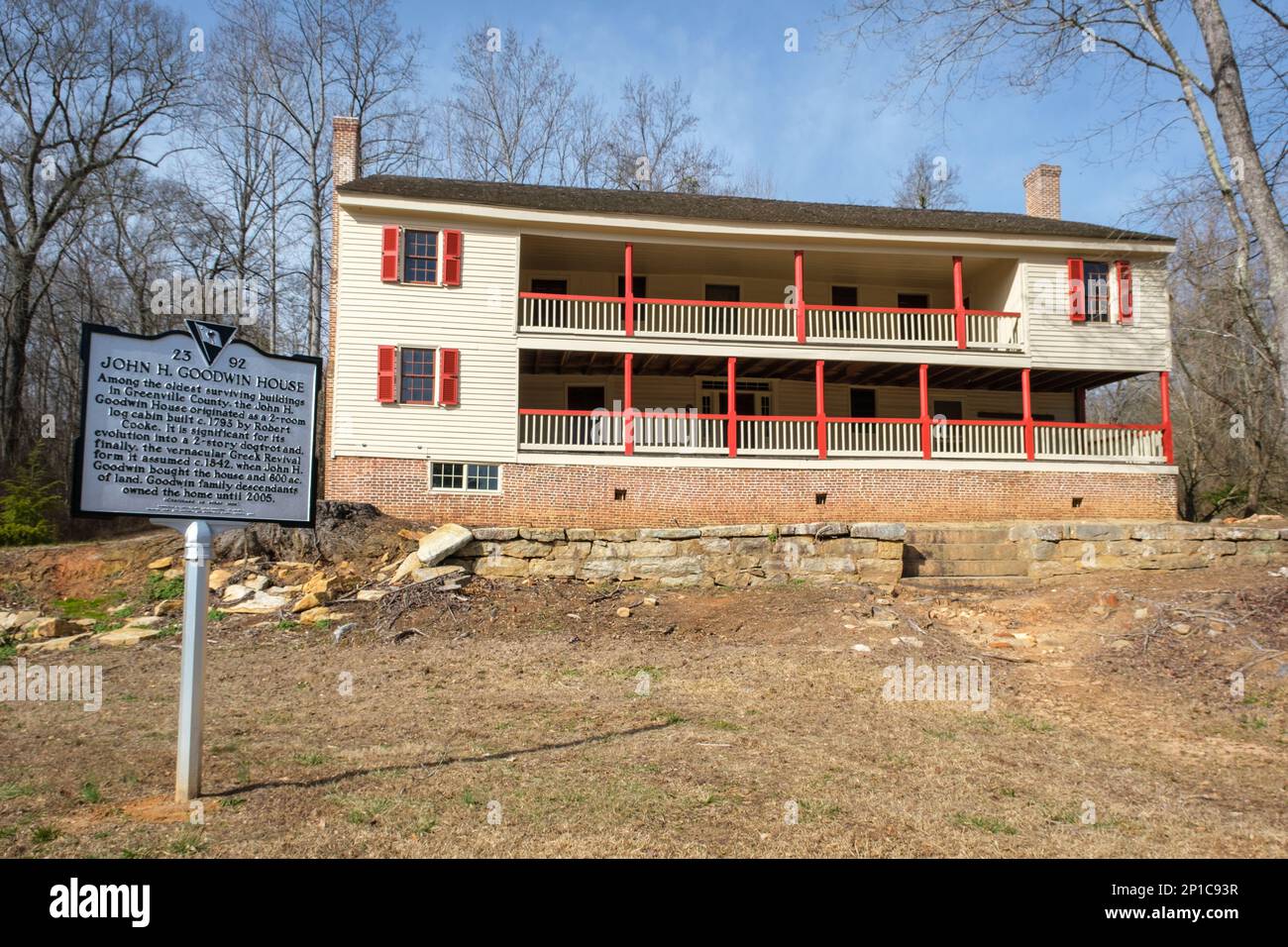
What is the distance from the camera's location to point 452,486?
17.8 meters

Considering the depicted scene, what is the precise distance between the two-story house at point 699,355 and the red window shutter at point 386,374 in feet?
0.16

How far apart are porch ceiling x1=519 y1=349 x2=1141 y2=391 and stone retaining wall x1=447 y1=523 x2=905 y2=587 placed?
567 centimetres

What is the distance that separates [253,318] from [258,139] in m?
7.66

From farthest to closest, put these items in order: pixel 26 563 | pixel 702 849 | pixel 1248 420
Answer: pixel 1248 420 < pixel 26 563 < pixel 702 849

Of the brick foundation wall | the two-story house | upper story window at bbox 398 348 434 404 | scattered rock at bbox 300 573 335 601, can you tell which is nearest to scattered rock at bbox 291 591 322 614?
scattered rock at bbox 300 573 335 601

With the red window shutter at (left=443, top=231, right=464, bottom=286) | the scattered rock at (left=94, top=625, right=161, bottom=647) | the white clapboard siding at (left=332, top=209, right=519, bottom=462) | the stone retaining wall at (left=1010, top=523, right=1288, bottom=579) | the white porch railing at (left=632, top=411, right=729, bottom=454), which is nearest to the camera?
the scattered rock at (left=94, top=625, right=161, bottom=647)

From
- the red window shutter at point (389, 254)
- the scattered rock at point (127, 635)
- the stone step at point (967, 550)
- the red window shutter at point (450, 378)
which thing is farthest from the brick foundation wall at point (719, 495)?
the scattered rock at point (127, 635)

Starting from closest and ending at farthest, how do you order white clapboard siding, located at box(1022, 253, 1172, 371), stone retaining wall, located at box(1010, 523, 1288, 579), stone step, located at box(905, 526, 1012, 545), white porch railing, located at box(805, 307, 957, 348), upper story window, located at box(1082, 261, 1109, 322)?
stone retaining wall, located at box(1010, 523, 1288, 579), stone step, located at box(905, 526, 1012, 545), white porch railing, located at box(805, 307, 957, 348), white clapboard siding, located at box(1022, 253, 1172, 371), upper story window, located at box(1082, 261, 1109, 322)

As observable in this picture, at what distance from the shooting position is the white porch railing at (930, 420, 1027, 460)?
1905 cm

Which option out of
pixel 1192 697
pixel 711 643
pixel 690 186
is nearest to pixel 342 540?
pixel 711 643

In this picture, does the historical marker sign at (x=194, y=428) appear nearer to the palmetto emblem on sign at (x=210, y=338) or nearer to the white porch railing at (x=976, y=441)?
the palmetto emblem on sign at (x=210, y=338)

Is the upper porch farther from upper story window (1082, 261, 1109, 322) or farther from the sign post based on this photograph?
the sign post

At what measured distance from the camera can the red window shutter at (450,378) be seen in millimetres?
17891

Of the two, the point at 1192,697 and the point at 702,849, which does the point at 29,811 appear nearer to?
the point at 702,849
